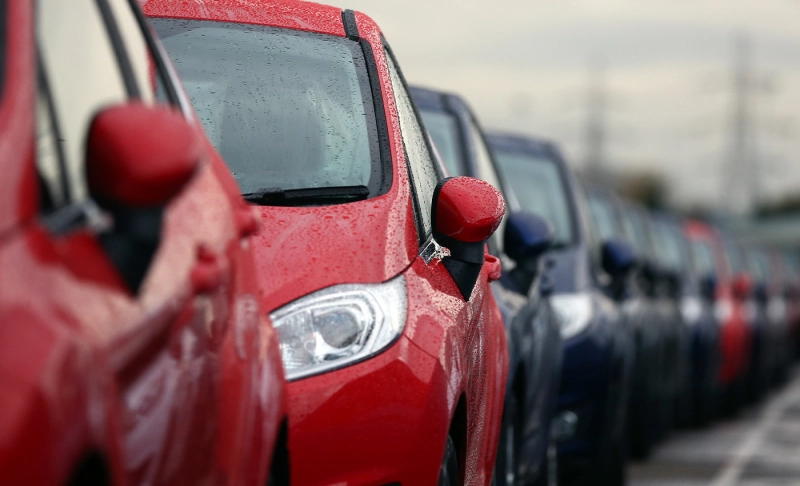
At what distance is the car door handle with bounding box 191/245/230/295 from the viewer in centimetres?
309

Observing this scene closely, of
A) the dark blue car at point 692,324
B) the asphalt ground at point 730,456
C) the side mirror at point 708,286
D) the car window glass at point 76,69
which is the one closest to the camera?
the car window glass at point 76,69

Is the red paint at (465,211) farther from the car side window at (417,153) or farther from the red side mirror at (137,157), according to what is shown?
the red side mirror at (137,157)

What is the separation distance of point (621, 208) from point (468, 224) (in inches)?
386

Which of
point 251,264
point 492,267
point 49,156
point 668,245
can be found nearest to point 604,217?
point 668,245

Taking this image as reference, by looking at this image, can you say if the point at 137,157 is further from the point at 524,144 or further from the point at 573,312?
the point at 524,144

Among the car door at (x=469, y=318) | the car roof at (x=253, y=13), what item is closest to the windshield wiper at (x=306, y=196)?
the car door at (x=469, y=318)

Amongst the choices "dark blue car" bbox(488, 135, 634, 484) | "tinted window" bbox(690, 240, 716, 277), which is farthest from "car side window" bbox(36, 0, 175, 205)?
"tinted window" bbox(690, 240, 716, 277)

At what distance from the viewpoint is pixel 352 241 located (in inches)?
178

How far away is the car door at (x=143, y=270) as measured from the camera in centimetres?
254

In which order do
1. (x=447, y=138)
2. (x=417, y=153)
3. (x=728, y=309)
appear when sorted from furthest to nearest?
(x=728, y=309) → (x=447, y=138) → (x=417, y=153)

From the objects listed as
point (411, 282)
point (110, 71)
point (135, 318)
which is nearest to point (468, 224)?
point (411, 282)

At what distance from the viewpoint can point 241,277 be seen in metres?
3.58

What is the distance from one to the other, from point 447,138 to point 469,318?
300cm

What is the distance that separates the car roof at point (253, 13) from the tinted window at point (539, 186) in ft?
16.3
